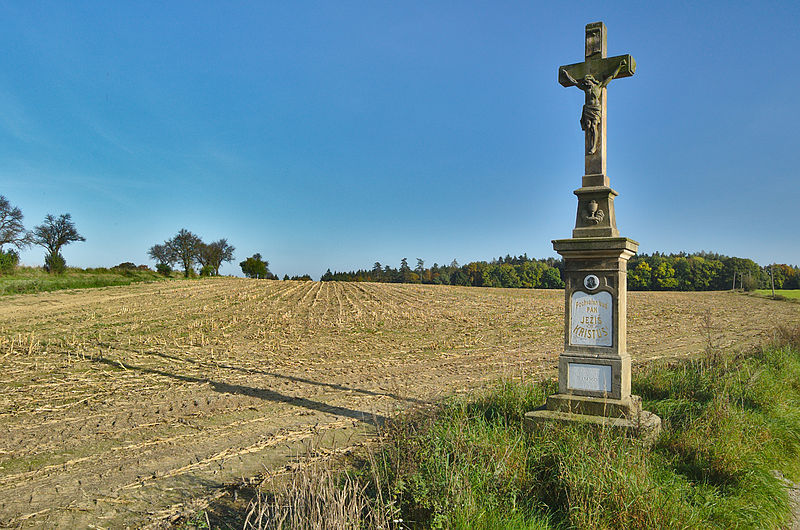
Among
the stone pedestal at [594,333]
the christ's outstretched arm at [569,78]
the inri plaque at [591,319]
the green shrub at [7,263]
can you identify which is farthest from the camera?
the green shrub at [7,263]

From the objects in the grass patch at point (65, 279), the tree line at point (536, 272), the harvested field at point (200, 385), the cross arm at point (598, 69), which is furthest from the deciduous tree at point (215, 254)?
the cross arm at point (598, 69)

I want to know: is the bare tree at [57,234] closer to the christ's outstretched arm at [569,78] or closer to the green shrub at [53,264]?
the green shrub at [53,264]

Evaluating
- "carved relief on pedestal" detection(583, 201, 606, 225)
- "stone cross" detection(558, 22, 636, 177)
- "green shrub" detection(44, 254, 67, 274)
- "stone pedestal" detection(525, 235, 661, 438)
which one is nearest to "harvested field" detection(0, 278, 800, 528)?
"stone pedestal" detection(525, 235, 661, 438)

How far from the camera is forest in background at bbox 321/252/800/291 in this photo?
293 ft

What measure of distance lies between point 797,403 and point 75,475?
1034 centimetres

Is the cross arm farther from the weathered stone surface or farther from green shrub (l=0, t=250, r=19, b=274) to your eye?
green shrub (l=0, t=250, r=19, b=274)

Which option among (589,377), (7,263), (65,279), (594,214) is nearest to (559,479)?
(589,377)

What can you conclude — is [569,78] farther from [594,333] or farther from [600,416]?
[600,416]

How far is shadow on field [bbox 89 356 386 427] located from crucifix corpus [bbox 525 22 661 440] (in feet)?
9.18

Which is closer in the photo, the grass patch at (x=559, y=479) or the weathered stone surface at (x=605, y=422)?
the grass patch at (x=559, y=479)

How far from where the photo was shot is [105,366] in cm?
1151

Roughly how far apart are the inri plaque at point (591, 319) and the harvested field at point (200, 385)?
2.68m

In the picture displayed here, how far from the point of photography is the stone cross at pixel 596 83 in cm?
652

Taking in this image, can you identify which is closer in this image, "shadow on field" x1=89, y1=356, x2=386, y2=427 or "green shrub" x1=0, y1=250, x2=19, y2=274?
"shadow on field" x1=89, y1=356, x2=386, y2=427
